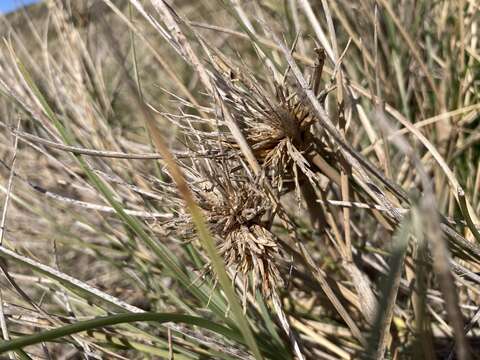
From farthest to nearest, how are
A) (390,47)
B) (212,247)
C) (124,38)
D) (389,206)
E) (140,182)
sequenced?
(124,38)
(390,47)
(140,182)
(389,206)
(212,247)

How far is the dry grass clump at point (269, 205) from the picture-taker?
0.44 metres

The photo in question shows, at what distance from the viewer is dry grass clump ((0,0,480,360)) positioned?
0.44 m

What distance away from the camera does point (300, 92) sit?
0.51 meters

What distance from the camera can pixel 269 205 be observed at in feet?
1.65

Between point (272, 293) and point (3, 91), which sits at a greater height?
point (3, 91)

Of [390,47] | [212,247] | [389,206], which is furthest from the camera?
[390,47]

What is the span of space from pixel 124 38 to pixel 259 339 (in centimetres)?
150

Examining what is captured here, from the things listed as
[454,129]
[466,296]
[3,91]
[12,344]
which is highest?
[3,91]

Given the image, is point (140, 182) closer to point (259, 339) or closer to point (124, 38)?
point (259, 339)

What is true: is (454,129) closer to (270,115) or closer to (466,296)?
(466,296)

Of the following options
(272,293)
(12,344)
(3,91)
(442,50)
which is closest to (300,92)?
(272,293)

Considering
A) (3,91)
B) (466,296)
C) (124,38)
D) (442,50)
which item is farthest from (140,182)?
(124,38)

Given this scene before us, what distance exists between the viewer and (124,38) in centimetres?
188

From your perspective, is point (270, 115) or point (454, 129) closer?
point (270, 115)
